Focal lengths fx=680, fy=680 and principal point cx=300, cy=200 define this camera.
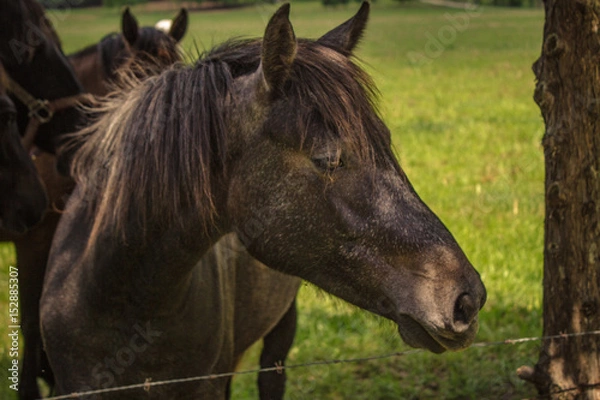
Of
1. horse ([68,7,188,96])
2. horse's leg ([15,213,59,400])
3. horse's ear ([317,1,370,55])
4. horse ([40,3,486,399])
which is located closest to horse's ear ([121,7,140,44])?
horse ([68,7,188,96])

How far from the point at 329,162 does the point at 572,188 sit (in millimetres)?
1285

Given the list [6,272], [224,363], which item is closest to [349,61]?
[224,363]

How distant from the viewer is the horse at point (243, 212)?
2.02 meters

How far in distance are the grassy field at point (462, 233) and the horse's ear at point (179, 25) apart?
790mm

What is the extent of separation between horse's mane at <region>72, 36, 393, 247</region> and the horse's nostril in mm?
479

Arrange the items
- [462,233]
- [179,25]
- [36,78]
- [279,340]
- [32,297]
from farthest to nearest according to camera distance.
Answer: [462,233] → [179,25] → [279,340] → [36,78] → [32,297]

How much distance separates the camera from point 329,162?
2027mm

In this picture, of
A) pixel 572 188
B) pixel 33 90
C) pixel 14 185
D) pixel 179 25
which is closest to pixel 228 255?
pixel 14 185

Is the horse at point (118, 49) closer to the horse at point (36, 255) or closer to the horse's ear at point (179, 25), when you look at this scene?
the horse's ear at point (179, 25)

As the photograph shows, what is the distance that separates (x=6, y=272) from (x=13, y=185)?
3.13 meters

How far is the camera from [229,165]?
2172mm

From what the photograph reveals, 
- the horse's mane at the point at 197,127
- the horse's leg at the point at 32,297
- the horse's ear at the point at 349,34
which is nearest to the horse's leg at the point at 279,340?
the horse's leg at the point at 32,297

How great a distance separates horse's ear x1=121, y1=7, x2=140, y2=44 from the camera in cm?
488

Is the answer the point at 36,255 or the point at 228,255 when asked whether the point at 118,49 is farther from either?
the point at 228,255
